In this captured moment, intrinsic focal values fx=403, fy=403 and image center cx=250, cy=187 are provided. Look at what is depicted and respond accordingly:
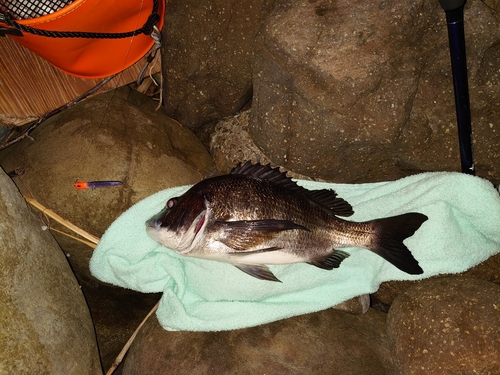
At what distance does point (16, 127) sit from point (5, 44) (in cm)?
82

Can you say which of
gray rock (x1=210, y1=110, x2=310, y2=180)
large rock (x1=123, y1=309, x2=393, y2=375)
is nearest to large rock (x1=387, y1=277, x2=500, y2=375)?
large rock (x1=123, y1=309, x2=393, y2=375)

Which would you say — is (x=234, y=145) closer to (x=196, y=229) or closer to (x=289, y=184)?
(x=289, y=184)

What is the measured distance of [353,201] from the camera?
3.67 metres

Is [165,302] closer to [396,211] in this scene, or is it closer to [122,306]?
[122,306]

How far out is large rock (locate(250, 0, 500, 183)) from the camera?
309 centimetres

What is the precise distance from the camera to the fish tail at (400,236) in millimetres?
3068

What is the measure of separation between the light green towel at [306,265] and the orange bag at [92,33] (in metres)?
1.45

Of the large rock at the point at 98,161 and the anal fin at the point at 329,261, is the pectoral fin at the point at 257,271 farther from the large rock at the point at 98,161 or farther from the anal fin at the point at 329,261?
the large rock at the point at 98,161

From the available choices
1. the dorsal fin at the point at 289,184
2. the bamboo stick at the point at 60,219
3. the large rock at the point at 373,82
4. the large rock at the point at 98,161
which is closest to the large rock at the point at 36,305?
the bamboo stick at the point at 60,219

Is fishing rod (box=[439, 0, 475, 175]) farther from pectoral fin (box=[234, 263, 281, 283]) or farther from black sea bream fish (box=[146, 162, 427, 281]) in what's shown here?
pectoral fin (box=[234, 263, 281, 283])

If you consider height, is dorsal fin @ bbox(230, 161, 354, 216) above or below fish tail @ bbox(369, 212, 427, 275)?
above

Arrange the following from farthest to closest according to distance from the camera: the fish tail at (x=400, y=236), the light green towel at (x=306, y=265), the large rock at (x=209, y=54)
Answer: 1. the large rock at (x=209, y=54)
2. the light green towel at (x=306, y=265)
3. the fish tail at (x=400, y=236)

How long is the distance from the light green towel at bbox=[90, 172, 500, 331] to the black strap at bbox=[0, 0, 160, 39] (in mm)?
1436

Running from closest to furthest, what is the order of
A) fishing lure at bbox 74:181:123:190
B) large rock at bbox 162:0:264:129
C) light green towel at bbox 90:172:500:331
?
light green towel at bbox 90:172:500:331, fishing lure at bbox 74:181:123:190, large rock at bbox 162:0:264:129
